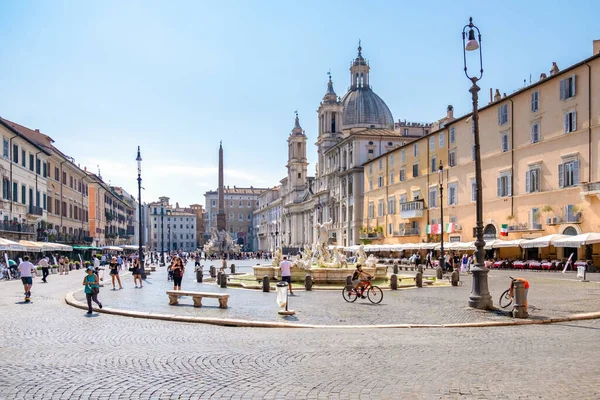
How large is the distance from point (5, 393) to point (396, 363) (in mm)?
5251

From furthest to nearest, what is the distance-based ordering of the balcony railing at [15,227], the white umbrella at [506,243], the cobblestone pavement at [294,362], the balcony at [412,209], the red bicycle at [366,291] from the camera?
1. the balcony at [412,209]
2. the balcony railing at [15,227]
3. the white umbrella at [506,243]
4. the red bicycle at [366,291]
5. the cobblestone pavement at [294,362]

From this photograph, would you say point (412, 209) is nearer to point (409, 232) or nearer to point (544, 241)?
point (409, 232)

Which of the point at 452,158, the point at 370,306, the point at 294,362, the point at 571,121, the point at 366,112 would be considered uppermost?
the point at 366,112

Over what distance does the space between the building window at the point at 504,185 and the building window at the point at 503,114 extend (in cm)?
369

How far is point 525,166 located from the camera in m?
40.2

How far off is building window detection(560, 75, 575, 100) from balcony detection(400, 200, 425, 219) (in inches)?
838

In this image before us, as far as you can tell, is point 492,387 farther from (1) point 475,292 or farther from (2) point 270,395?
(1) point 475,292

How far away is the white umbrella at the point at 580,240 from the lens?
3183 centimetres

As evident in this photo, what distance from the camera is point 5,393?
23.9 feet

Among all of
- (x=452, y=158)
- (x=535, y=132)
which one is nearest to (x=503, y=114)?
(x=535, y=132)

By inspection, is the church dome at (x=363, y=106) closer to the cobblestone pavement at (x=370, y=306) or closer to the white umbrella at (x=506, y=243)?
the white umbrella at (x=506, y=243)

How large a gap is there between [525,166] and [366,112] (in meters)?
57.5

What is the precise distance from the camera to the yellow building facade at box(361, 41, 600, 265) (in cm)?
3450

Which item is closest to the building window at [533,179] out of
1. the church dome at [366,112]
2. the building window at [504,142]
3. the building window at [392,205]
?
the building window at [504,142]
